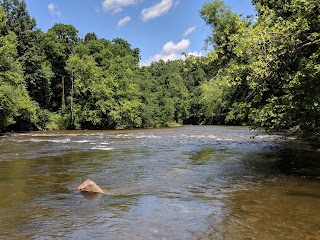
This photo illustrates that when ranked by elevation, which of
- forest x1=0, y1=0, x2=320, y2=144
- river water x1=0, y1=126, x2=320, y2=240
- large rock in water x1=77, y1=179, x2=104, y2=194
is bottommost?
river water x1=0, y1=126, x2=320, y2=240

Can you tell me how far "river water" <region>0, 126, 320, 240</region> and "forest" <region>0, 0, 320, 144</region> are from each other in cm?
246

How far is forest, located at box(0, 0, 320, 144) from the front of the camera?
36.0 ft

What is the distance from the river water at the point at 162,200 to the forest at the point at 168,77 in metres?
2.46

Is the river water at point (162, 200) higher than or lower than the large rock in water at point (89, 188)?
lower

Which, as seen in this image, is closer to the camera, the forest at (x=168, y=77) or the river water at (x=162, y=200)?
the river water at (x=162, y=200)

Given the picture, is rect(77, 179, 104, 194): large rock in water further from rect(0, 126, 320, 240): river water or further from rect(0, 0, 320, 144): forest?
rect(0, 0, 320, 144): forest

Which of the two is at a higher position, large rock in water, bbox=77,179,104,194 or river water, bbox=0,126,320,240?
large rock in water, bbox=77,179,104,194

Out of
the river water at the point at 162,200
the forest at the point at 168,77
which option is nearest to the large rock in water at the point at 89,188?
the river water at the point at 162,200

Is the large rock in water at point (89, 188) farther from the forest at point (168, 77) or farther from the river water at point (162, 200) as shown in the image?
the forest at point (168, 77)

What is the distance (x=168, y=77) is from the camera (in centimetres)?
8650

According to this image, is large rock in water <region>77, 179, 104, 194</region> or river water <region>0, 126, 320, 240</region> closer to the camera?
river water <region>0, 126, 320, 240</region>

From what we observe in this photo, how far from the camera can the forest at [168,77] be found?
36.0 feet

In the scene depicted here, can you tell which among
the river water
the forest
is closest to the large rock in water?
the river water

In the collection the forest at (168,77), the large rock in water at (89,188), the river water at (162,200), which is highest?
the forest at (168,77)
